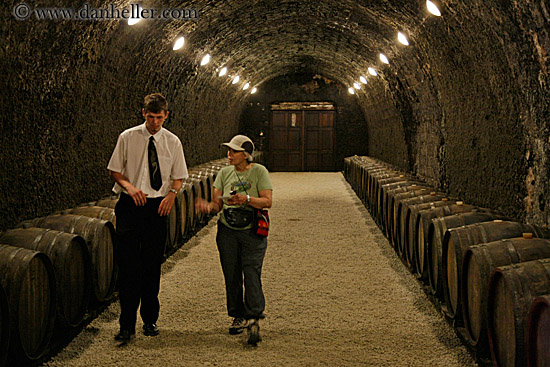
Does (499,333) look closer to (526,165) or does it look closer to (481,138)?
(526,165)

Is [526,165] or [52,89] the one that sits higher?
[52,89]

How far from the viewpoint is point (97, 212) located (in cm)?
475

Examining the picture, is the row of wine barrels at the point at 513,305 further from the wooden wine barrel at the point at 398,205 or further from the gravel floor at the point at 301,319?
the wooden wine barrel at the point at 398,205

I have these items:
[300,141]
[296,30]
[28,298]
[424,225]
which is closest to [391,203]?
[424,225]

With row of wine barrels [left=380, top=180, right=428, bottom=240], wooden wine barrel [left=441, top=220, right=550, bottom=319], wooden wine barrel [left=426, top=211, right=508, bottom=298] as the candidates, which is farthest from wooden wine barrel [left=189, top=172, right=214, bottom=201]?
wooden wine barrel [left=441, top=220, right=550, bottom=319]

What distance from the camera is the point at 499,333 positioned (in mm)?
2879

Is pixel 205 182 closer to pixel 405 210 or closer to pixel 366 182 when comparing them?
pixel 366 182

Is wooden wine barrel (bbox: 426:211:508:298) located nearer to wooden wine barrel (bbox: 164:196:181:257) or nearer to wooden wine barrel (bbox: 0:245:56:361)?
wooden wine barrel (bbox: 0:245:56:361)

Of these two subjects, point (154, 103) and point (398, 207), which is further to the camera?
point (398, 207)

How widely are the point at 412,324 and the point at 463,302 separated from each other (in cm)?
76

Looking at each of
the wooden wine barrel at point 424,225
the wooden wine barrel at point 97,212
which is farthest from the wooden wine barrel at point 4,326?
the wooden wine barrel at point 424,225

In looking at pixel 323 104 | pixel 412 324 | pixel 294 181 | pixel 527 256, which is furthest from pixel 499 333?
pixel 323 104

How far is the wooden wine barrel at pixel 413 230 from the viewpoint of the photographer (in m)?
5.11

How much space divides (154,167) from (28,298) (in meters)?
1.11
